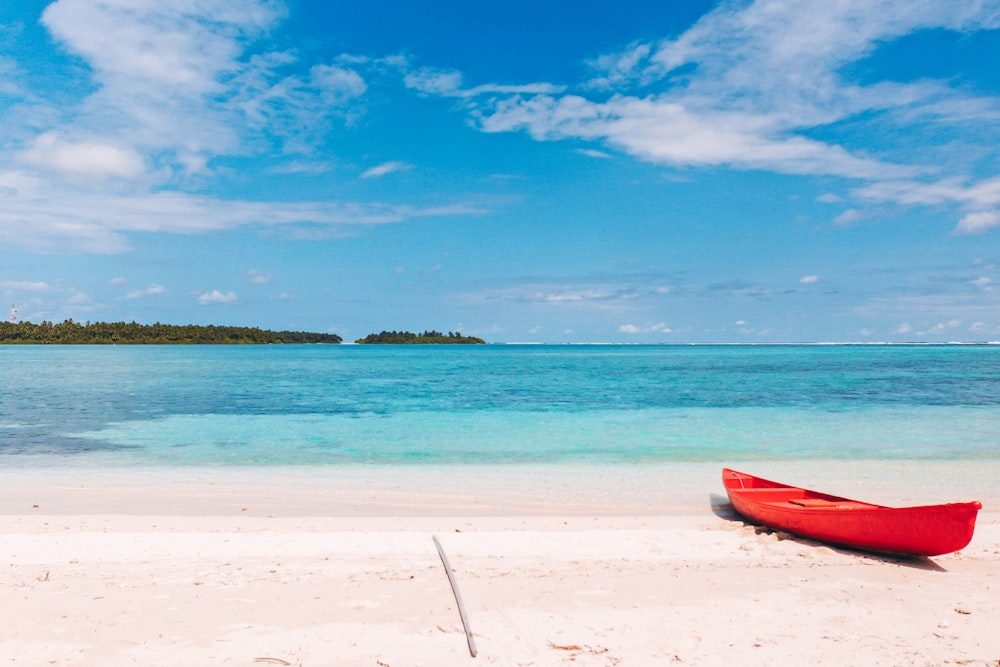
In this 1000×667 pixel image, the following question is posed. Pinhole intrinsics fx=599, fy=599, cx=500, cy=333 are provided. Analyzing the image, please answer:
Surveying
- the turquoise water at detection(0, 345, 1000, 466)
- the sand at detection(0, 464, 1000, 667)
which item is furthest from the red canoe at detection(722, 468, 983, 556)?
the turquoise water at detection(0, 345, 1000, 466)

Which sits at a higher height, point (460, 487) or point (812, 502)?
point (812, 502)

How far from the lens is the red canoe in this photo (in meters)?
7.07

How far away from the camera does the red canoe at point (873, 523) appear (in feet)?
23.2

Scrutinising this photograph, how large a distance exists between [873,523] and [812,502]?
6.01 feet

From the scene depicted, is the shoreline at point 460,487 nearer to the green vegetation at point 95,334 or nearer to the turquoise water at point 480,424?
the turquoise water at point 480,424

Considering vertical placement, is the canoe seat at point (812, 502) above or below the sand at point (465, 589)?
above

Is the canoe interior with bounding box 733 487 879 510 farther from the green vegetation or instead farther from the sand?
the green vegetation

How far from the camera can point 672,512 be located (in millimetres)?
10539

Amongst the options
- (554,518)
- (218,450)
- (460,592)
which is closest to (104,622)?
(460,592)

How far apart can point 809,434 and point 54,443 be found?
23184mm

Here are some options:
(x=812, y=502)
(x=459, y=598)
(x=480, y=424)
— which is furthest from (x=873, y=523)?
(x=480, y=424)

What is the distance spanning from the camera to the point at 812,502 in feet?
31.1

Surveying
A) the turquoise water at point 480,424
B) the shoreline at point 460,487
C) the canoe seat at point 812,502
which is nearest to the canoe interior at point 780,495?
the canoe seat at point 812,502

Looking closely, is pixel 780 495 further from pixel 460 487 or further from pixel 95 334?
pixel 95 334
